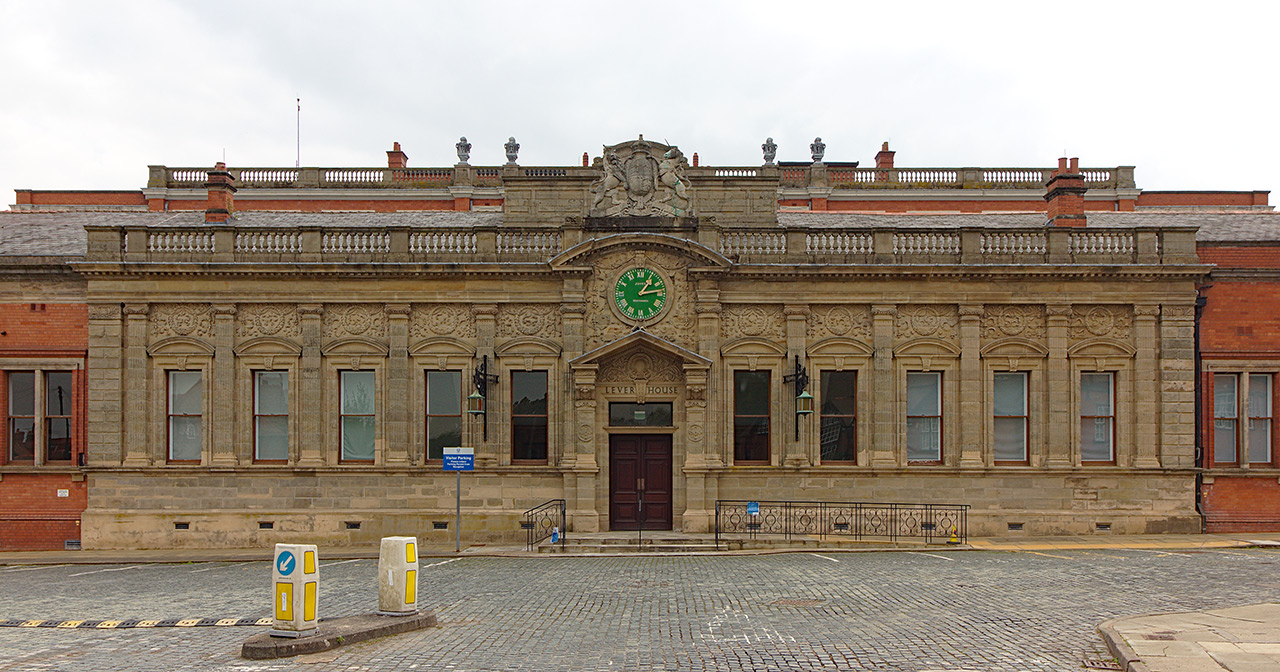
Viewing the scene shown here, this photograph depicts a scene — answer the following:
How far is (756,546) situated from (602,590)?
676cm

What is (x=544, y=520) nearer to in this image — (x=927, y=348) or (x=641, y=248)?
(x=641, y=248)

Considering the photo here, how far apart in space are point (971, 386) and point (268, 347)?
57.9ft

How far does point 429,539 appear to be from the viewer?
22.9 m

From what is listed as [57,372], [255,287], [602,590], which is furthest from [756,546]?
[57,372]

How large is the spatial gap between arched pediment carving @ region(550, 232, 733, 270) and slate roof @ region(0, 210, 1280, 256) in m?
3.84

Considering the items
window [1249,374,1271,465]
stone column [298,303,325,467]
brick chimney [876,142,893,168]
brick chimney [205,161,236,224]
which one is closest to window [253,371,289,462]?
stone column [298,303,325,467]

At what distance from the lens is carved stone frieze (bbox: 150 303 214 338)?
76.5ft

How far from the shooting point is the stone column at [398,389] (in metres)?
23.2

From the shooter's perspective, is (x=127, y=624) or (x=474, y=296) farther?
(x=474, y=296)

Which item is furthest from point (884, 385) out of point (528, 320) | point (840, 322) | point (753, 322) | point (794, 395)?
point (528, 320)

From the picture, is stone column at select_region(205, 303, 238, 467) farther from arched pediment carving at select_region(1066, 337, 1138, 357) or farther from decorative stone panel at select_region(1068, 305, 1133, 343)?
decorative stone panel at select_region(1068, 305, 1133, 343)

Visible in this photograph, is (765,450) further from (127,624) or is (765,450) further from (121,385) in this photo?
(121,385)

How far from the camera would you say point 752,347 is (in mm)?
23250

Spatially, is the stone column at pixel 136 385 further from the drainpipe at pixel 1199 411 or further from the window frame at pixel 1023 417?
the drainpipe at pixel 1199 411
